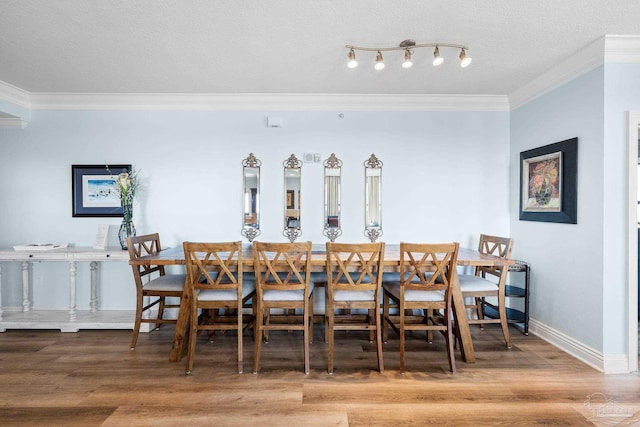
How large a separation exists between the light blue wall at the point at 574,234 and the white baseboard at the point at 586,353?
5 centimetres

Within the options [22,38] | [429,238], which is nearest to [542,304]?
[429,238]

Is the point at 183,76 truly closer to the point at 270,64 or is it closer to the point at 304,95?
the point at 270,64

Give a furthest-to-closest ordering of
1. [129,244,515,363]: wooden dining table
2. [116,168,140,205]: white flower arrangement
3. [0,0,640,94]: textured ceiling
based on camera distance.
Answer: [116,168,140,205]: white flower arrangement
[129,244,515,363]: wooden dining table
[0,0,640,94]: textured ceiling

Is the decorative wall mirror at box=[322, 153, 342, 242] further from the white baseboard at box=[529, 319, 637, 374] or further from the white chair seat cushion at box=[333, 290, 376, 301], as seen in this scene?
the white baseboard at box=[529, 319, 637, 374]

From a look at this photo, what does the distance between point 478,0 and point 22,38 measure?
3.20m

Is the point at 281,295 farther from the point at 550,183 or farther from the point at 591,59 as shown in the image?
the point at 591,59

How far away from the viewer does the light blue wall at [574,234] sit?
2613 mm

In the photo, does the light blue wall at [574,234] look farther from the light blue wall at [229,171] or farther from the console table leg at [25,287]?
the console table leg at [25,287]

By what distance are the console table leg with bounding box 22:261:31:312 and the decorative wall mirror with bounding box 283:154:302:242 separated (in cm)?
276

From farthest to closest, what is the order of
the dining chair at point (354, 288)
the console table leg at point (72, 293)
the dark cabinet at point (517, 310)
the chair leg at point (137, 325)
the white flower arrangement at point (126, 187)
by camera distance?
1. the white flower arrangement at point (126, 187)
2. the console table leg at point (72, 293)
3. the dark cabinet at point (517, 310)
4. the chair leg at point (137, 325)
5. the dining chair at point (354, 288)

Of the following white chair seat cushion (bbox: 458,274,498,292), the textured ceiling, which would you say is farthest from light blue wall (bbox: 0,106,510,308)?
white chair seat cushion (bbox: 458,274,498,292)

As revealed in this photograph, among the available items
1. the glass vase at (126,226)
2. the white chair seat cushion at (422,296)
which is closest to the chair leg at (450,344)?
the white chair seat cushion at (422,296)

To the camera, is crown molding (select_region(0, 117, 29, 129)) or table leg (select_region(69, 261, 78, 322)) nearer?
table leg (select_region(69, 261, 78, 322))

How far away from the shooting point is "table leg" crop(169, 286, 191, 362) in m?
2.71
